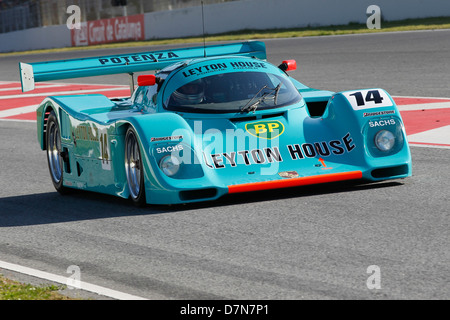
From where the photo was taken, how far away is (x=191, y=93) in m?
7.70

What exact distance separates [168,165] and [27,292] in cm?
227

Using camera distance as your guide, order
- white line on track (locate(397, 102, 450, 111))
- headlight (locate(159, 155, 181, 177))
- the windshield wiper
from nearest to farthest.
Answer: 1. headlight (locate(159, 155, 181, 177))
2. the windshield wiper
3. white line on track (locate(397, 102, 450, 111))

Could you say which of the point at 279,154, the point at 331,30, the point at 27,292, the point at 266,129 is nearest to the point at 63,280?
the point at 27,292

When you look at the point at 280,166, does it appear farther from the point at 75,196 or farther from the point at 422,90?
the point at 422,90

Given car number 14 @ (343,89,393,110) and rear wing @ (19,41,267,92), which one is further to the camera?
rear wing @ (19,41,267,92)

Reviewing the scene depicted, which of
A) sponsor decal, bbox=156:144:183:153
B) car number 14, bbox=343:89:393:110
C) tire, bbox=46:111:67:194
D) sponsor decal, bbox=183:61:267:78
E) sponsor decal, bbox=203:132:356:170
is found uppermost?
sponsor decal, bbox=183:61:267:78

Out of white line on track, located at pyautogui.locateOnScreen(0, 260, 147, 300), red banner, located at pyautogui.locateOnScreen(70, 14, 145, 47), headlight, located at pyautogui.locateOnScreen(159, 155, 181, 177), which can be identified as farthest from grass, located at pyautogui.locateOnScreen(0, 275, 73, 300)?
red banner, located at pyautogui.locateOnScreen(70, 14, 145, 47)

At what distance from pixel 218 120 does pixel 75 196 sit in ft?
6.45

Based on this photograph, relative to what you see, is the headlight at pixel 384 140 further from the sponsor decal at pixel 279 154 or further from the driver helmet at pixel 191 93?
the driver helmet at pixel 191 93

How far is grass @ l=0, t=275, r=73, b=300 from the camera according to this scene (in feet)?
15.3

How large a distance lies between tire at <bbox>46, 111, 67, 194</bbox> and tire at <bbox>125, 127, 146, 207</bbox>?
1.53 metres

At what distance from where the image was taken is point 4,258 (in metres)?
5.92

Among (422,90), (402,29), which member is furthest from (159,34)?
(422,90)

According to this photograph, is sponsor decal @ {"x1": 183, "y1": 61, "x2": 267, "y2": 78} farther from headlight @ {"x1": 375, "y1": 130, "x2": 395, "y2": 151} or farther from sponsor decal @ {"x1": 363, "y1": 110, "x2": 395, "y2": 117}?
headlight @ {"x1": 375, "y1": 130, "x2": 395, "y2": 151}
